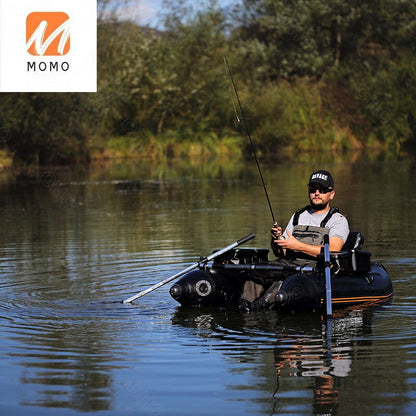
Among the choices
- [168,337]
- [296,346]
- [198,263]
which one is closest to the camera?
[296,346]

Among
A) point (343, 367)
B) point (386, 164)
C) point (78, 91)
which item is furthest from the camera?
point (78, 91)

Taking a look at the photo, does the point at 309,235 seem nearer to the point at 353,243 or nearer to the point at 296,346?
the point at 353,243

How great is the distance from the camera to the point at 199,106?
52.1 metres

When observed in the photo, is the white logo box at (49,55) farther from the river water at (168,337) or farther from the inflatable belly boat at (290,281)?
the inflatable belly boat at (290,281)

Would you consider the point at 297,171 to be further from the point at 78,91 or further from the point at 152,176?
the point at 78,91

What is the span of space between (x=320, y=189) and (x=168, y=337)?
2.35 m

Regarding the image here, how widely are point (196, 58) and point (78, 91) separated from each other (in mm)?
12279

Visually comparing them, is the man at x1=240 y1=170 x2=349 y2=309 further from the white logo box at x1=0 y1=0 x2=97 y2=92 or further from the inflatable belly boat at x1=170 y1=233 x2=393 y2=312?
the white logo box at x1=0 y1=0 x2=97 y2=92

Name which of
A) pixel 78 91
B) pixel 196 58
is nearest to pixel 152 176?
pixel 78 91

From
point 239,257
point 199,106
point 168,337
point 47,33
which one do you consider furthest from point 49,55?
point 168,337

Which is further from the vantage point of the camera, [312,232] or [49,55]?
[49,55]

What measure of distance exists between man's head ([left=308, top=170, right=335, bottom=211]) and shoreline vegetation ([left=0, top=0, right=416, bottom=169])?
31.3m

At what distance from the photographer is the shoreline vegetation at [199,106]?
42.6 metres

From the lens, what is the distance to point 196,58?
5328 cm
